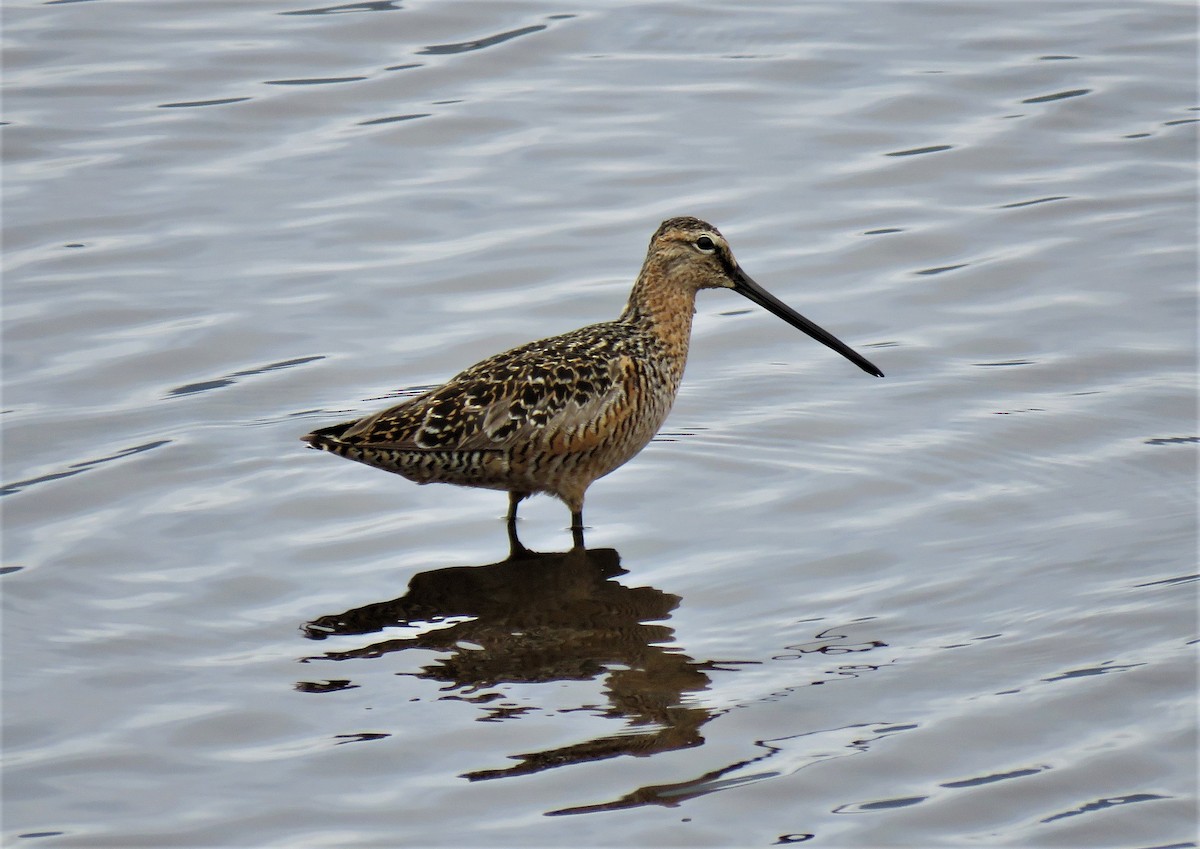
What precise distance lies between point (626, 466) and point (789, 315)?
92cm

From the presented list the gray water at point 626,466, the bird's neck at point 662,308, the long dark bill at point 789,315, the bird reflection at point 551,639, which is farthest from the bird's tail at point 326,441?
the long dark bill at point 789,315

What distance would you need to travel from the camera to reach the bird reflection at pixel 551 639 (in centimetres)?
518

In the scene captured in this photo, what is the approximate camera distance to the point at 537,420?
20.9ft

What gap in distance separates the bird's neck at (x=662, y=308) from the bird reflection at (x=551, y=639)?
0.99 metres

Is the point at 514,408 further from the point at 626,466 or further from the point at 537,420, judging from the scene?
the point at 626,466

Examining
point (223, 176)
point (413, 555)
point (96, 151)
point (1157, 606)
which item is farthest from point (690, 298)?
point (96, 151)

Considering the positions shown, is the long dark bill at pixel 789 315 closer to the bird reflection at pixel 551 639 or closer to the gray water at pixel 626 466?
the gray water at pixel 626 466

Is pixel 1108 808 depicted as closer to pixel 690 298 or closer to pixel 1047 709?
pixel 1047 709

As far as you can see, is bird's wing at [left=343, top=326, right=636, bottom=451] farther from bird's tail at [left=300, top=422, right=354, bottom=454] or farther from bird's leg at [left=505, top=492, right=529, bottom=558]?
bird's leg at [left=505, top=492, right=529, bottom=558]

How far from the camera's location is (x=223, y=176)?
33.5 feet

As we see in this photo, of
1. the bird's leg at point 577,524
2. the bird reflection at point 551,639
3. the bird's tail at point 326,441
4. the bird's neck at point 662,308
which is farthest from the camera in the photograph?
the bird's neck at point 662,308

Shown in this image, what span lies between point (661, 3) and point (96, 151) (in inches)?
173

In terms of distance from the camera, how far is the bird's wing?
6.30 metres

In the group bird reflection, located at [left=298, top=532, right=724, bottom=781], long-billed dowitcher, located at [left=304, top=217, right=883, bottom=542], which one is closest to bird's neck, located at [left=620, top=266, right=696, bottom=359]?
long-billed dowitcher, located at [left=304, top=217, right=883, bottom=542]
